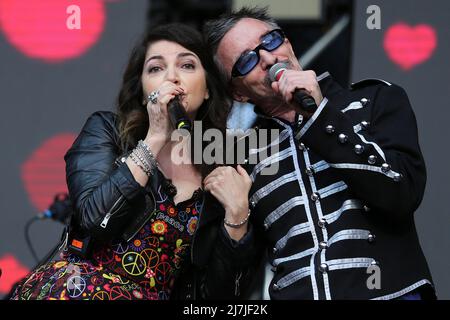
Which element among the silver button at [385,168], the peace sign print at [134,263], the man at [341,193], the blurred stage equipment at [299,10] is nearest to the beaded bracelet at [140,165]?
the peace sign print at [134,263]

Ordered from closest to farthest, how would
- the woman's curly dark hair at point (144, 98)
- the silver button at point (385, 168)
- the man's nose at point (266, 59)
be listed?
the silver button at point (385, 168), the man's nose at point (266, 59), the woman's curly dark hair at point (144, 98)

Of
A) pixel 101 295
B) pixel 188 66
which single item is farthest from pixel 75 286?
pixel 188 66

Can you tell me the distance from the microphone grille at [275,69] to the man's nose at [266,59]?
2.5 inches

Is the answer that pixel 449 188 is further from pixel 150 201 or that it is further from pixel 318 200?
pixel 150 201

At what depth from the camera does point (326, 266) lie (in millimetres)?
2234

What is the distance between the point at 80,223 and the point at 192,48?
0.78m

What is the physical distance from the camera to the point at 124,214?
234 centimetres

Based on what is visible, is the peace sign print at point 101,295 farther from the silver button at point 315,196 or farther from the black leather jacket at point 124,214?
the silver button at point 315,196

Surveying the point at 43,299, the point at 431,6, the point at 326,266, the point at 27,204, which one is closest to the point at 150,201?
the point at 43,299

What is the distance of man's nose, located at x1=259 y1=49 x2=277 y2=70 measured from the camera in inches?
100

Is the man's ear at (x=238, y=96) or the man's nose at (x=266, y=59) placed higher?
the man's nose at (x=266, y=59)

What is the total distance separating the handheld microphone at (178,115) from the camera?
2300 millimetres

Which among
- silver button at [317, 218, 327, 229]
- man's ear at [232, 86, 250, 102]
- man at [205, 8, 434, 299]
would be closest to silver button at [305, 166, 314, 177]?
man at [205, 8, 434, 299]

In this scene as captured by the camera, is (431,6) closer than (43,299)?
No
